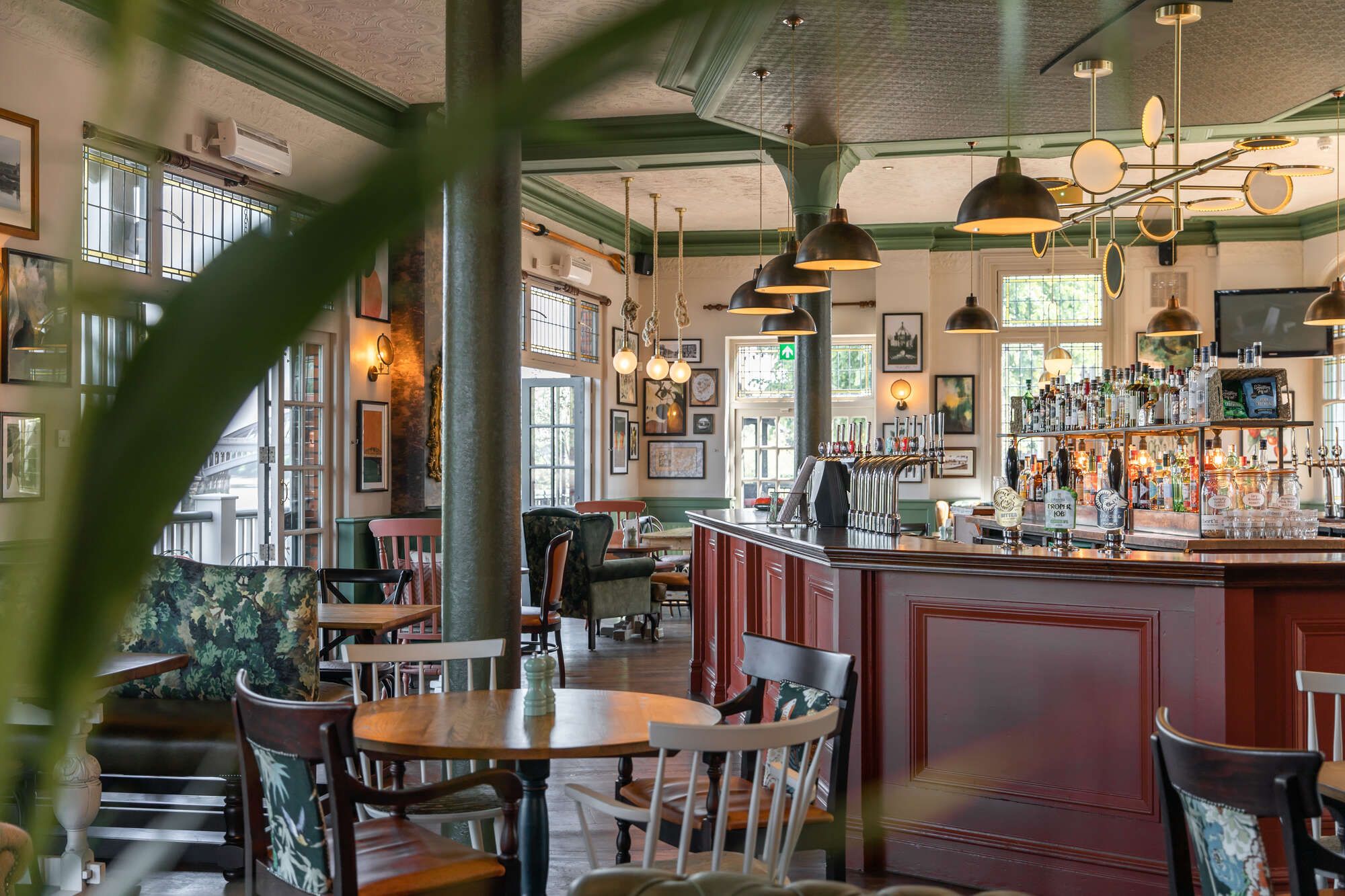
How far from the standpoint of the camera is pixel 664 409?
12.9 meters

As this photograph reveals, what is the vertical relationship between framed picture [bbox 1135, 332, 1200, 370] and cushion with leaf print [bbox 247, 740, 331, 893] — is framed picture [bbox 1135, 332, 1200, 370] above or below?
above

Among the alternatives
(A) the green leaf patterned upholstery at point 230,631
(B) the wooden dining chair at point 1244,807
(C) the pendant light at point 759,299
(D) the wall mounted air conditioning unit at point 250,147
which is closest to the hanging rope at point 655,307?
(C) the pendant light at point 759,299

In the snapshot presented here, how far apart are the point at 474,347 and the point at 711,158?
15.3ft

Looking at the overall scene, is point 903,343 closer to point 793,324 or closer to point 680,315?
point 680,315

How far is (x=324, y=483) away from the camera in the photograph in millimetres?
7641

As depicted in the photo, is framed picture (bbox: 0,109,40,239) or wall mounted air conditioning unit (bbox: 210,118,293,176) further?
wall mounted air conditioning unit (bbox: 210,118,293,176)

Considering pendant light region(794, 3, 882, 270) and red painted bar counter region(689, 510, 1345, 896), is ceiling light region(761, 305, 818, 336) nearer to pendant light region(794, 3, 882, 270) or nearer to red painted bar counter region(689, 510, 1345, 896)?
pendant light region(794, 3, 882, 270)

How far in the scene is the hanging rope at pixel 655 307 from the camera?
35.7 ft

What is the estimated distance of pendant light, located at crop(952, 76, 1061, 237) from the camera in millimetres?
4258

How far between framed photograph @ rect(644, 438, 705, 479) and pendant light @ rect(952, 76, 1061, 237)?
8.53m

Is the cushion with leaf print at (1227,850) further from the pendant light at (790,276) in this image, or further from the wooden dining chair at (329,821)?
the pendant light at (790,276)

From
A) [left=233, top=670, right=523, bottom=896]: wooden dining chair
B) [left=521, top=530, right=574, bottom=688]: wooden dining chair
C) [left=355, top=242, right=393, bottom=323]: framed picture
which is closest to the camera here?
[left=233, top=670, right=523, bottom=896]: wooden dining chair

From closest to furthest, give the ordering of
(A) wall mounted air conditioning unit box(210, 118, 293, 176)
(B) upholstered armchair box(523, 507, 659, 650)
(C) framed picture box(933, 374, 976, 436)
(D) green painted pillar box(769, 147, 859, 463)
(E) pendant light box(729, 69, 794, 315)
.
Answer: (A) wall mounted air conditioning unit box(210, 118, 293, 176), (E) pendant light box(729, 69, 794, 315), (D) green painted pillar box(769, 147, 859, 463), (B) upholstered armchair box(523, 507, 659, 650), (C) framed picture box(933, 374, 976, 436)

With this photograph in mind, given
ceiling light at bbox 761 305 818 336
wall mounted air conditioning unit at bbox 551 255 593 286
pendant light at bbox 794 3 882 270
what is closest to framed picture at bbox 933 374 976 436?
wall mounted air conditioning unit at bbox 551 255 593 286
